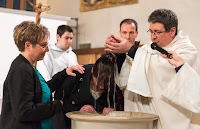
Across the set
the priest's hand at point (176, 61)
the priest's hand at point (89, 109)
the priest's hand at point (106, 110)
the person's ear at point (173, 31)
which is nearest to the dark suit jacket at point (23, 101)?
the priest's hand at point (89, 109)

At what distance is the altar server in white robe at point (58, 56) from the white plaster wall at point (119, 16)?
5.35ft

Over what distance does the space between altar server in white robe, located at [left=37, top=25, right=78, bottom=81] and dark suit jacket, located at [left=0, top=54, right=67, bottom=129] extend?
10.6 ft

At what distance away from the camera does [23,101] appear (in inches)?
82.8

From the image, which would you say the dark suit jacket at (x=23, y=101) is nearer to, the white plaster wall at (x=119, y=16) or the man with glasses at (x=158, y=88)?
the man with glasses at (x=158, y=88)

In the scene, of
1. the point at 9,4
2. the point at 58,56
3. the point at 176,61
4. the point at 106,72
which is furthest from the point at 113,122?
the point at 9,4

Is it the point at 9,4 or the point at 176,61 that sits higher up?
the point at 9,4

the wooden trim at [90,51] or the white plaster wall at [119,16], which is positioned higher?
the white plaster wall at [119,16]

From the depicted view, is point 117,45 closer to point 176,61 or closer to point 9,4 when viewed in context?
point 176,61

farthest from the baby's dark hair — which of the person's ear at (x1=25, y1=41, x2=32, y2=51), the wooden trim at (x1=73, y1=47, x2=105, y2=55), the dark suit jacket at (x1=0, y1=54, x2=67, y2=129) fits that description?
the wooden trim at (x1=73, y1=47, x2=105, y2=55)

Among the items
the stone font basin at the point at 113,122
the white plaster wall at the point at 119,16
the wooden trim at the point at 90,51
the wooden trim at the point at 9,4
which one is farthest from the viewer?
the wooden trim at the point at 9,4

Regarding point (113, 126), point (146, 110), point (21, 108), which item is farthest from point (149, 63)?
Result: point (21, 108)

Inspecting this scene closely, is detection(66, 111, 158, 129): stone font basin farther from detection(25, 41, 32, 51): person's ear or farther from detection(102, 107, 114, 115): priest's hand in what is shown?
detection(25, 41, 32, 51): person's ear

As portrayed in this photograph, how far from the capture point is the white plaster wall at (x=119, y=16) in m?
5.67

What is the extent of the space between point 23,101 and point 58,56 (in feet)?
12.0
